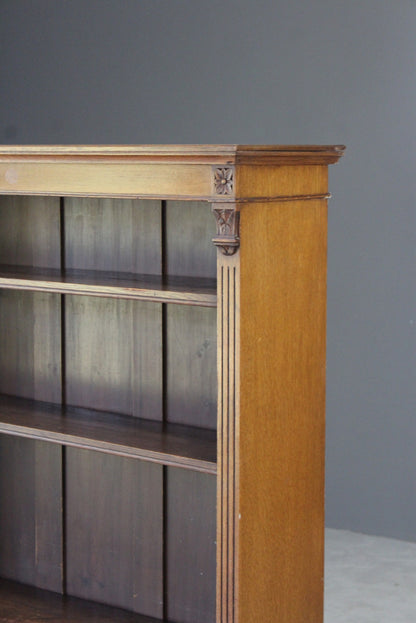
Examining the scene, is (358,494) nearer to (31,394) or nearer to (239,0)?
(31,394)

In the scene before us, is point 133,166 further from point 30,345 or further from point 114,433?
point 30,345

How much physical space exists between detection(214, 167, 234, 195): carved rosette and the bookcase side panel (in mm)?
78

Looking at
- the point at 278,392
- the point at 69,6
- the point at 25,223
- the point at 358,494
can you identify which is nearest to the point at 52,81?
the point at 69,6

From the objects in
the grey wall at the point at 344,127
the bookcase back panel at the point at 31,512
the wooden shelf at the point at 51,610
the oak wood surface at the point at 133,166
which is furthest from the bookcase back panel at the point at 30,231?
the grey wall at the point at 344,127

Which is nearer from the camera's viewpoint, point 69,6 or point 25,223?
point 25,223

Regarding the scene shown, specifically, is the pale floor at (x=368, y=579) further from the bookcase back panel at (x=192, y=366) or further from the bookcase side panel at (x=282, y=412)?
the bookcase back panel at (x=192, y=366)

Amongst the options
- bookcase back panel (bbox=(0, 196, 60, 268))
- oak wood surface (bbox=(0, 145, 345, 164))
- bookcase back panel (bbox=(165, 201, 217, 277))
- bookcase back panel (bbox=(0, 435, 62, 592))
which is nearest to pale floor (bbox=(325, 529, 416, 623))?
bookcase back panel (bbox=(0, 435, 62, 592))

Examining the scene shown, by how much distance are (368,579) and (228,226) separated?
2.27 metres

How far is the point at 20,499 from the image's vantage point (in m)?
2.93

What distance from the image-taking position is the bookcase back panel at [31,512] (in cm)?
284

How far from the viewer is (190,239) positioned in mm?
2510

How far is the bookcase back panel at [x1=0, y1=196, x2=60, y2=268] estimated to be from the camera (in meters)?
2.77

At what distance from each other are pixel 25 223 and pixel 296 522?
3.94 feet

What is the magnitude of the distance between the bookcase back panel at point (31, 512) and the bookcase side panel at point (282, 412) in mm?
798
